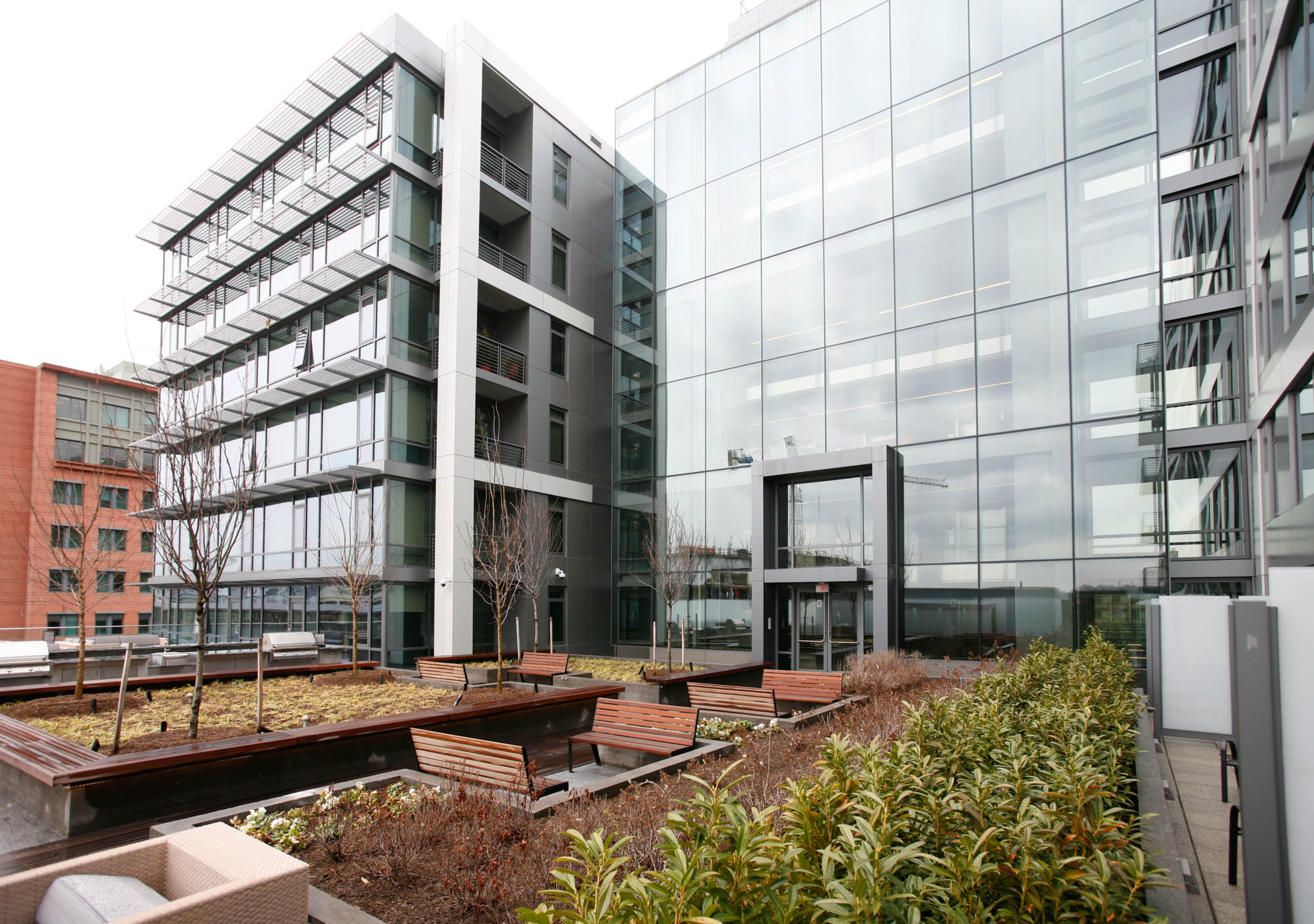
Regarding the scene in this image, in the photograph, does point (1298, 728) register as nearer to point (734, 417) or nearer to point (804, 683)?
point (804, 683)

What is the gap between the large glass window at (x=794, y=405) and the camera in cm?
2383

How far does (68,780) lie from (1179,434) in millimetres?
26398

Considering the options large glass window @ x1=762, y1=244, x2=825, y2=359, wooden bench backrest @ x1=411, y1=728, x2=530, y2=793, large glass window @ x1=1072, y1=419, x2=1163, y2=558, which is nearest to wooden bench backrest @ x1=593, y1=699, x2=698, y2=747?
wooden bench backrest @ x1=411, y1=728, x2=530, y2=793

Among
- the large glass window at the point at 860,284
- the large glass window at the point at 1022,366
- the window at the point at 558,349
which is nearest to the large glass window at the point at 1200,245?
the large glass window at the point at 1022,366

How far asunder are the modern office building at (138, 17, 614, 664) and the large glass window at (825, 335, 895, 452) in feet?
34.7

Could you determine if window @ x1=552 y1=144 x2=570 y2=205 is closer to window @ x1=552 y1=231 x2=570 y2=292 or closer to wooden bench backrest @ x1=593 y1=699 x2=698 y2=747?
window @ x1=552 y1=231 x2=570 y2=292

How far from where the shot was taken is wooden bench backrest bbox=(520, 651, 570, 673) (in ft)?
63.0

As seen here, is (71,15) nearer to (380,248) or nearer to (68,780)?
(380,248)

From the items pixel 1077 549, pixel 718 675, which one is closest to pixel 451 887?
pixel 718 675

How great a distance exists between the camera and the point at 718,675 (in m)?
17.9

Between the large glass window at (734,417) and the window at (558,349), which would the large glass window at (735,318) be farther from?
the window at (558,349)

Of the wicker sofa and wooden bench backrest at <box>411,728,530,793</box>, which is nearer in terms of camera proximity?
the wicker sofa

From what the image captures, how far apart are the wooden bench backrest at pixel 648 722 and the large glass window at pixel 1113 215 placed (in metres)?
16.0

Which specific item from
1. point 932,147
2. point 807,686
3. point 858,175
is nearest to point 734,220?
point 858,175
